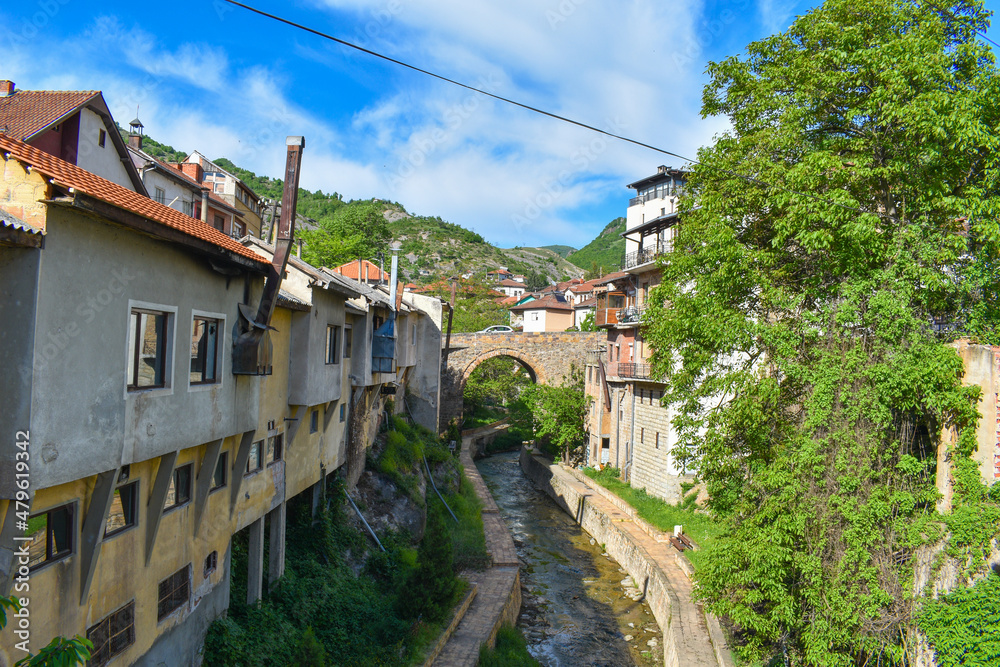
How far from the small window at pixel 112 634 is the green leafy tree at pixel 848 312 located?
841cm

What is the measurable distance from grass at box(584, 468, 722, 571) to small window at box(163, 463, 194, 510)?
1257cm

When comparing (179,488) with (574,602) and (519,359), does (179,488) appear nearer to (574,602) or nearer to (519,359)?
(574,602)

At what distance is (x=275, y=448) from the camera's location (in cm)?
1049

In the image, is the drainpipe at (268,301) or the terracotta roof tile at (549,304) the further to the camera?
the terracotta roof tile at (549,304)

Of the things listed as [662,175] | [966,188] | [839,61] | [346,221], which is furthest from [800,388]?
[346,221]

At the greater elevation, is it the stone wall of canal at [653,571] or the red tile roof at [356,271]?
the red tile roof at [356,271]

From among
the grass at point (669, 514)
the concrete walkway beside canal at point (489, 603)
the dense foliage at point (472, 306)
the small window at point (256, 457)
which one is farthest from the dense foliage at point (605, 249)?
the small window at point (256, 457)

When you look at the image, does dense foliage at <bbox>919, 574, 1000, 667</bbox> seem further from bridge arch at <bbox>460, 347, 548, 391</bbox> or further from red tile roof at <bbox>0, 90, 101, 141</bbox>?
bridge arch at <bbox>460, 347, 548, 391</bbox>

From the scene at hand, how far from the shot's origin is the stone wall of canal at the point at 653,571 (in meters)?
12.2

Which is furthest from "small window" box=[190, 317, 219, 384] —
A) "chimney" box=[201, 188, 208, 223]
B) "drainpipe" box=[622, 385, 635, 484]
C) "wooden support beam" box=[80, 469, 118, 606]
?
"drainpipe" box=[622, 385, 635, 484]

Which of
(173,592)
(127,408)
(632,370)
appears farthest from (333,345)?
(632,370)

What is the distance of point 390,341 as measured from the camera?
16516 mm

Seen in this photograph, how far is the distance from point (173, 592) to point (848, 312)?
32.7 ft

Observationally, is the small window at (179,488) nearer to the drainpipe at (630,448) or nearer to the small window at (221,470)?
the small window at (221,470)
